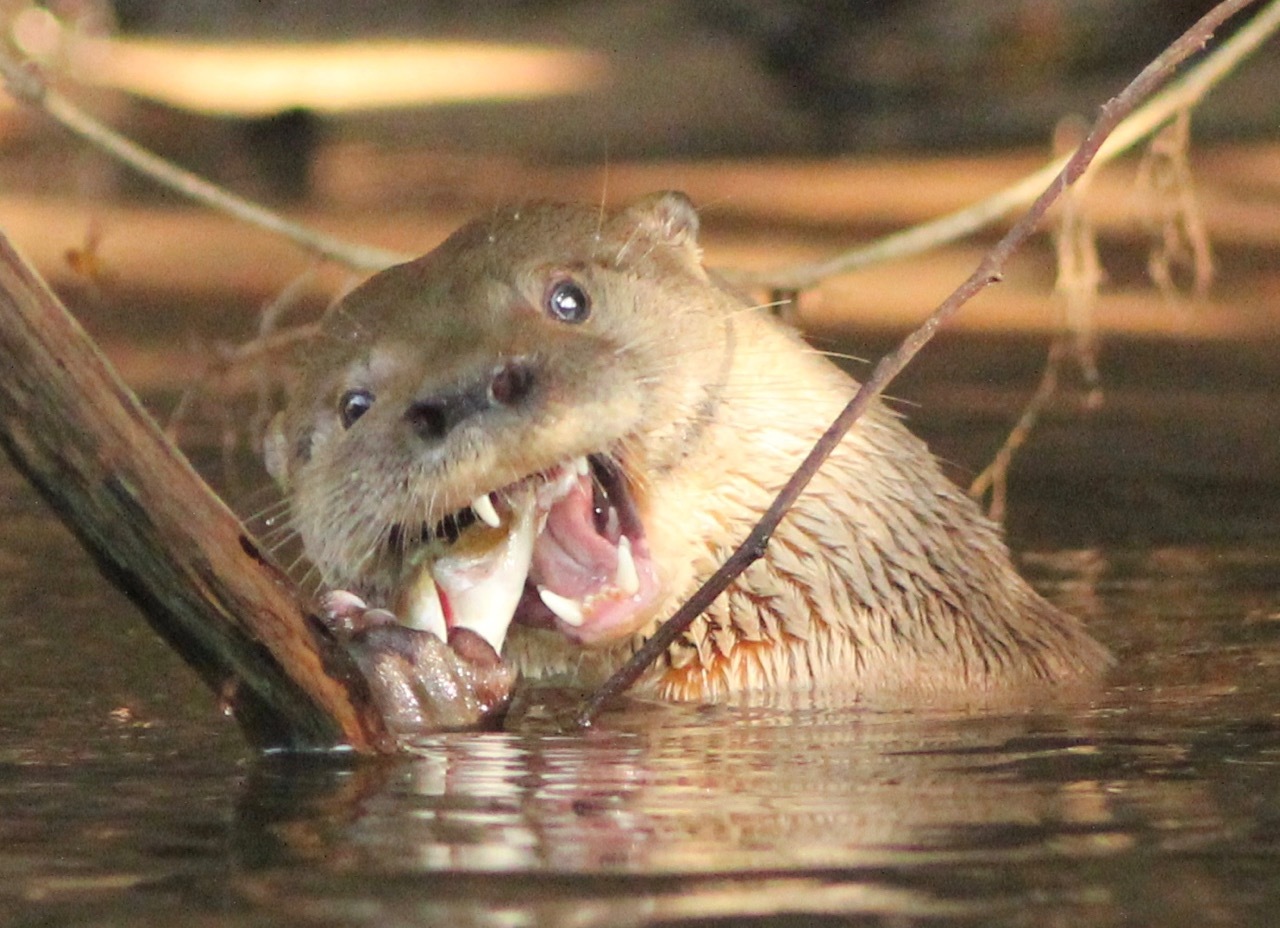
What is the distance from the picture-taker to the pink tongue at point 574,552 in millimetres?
3414

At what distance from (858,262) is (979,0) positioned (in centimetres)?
1034

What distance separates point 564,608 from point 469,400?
0.30 m

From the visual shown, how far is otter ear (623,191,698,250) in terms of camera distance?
385 cm

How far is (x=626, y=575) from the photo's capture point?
3.41 meters

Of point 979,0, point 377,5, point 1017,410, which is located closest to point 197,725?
point 1017,410

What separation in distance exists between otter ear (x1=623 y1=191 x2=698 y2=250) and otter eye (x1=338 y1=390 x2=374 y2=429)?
0.51 m

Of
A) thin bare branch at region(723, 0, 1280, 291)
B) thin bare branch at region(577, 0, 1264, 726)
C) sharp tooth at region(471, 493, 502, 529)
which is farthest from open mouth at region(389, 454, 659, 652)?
thin bare branch at region(723, 0, 1280, 291)

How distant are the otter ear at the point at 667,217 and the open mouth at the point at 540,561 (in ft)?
1.69

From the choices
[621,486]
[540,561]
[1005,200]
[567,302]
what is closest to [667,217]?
[567,302]

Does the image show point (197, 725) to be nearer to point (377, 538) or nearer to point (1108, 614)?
point (377, 538)

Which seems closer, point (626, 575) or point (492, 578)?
point (492, 578)

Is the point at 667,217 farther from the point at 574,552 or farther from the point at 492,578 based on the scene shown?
the point at 492,578

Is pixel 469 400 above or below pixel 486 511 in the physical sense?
above

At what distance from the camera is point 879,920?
2.27 metres
